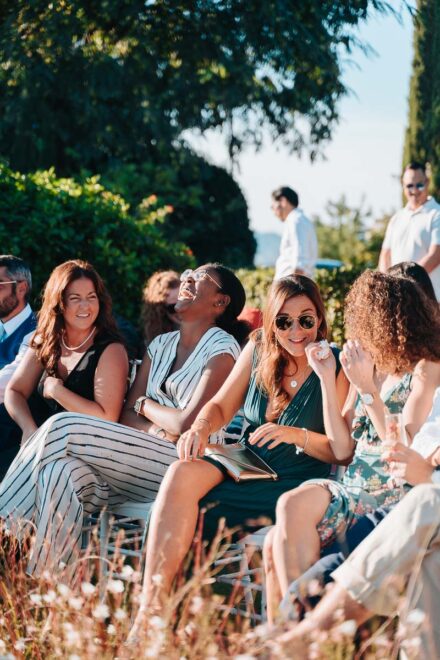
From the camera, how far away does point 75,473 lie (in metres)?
4.02

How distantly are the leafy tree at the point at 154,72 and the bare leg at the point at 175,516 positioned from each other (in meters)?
8.10

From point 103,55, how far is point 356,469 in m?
10.7

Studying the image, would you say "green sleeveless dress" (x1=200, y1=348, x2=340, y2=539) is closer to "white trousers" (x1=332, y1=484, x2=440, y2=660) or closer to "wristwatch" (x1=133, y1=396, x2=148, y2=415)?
"wristwatch" (x1=133, y1=396, x2=148, y2=415)

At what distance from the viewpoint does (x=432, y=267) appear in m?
7.45

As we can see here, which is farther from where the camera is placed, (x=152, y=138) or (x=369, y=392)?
(x=152, y=138)

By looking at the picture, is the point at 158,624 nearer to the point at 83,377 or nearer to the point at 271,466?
the point at 271,466

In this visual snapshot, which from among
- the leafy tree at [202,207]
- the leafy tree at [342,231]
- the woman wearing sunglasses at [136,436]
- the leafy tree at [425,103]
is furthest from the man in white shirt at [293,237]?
the leafy tree at [342,231]

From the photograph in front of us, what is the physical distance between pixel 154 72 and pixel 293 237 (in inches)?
243

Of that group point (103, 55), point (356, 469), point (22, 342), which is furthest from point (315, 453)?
point (103, 55)

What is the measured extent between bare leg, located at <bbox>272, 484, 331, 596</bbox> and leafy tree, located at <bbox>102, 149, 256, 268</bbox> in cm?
1322

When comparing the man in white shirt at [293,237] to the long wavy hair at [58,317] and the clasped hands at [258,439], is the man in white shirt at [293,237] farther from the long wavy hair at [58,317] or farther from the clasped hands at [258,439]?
the clasped hands at [258,439]

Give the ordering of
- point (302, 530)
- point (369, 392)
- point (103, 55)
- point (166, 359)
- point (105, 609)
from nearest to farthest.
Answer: point (105, 609)
point (302, 530)
point (369, 392)
point (166, 359)
point (103, 55)

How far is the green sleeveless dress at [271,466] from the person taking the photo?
3725 mm

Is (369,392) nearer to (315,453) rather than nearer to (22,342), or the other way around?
(315,453)
